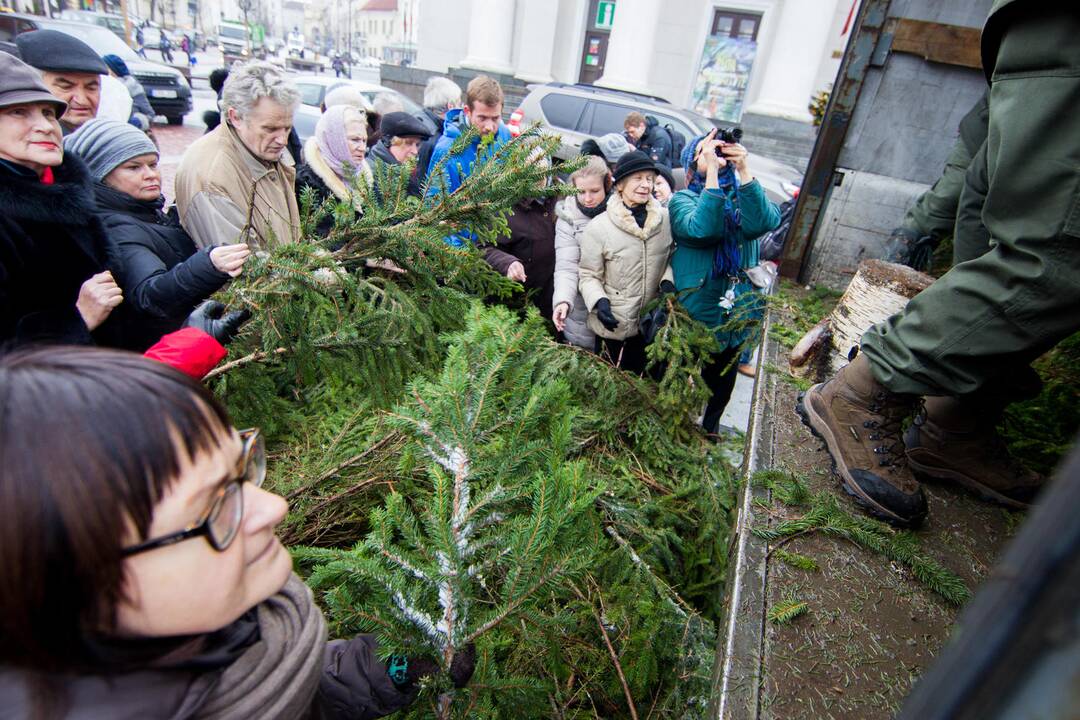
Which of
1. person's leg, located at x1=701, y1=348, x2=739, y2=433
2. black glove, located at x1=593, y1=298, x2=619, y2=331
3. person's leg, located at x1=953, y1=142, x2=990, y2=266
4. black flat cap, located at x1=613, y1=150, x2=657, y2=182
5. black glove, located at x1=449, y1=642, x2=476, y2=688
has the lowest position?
person's leg, located at x1=701, y1=348, x2=739, y2=433

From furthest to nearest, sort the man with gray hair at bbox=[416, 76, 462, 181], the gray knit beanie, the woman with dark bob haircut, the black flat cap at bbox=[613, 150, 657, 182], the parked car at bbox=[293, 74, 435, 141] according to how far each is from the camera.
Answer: the parked car at bbox=[293, 74, 435, 141], the man with gray hair at bbox=[416, 76, 462, 181], the black flat cap at bbox=[613, 150, 657, 182], the gray knit beanie, the woman with dark bob haircut

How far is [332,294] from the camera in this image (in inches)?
80.7

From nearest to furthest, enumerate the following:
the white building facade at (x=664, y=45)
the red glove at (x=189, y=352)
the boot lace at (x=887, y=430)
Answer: the red glove at (x=189, y=352) → the boot lace at (x=887, y=430) → the white building facade at (x=664, y=45)

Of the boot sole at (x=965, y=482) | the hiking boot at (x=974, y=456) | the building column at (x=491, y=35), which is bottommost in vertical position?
the boot sole at (x=965, y=482)

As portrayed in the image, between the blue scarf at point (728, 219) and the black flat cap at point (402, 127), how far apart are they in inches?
83.5

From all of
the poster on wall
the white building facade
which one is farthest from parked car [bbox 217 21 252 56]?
the poster on wall

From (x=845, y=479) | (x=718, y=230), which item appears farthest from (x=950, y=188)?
(x=845, y=479)

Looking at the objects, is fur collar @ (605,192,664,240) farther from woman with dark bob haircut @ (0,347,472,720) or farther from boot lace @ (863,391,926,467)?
woman with dark bob haircut @ (0,347,472,720)

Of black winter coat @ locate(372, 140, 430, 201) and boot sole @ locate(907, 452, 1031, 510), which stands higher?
black winter coat @ locate(372, 140, 430, 201)

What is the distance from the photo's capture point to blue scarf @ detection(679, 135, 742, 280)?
3.31 metres

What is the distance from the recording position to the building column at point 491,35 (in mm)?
18250

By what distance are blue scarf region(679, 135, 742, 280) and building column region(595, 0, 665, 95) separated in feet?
48.2

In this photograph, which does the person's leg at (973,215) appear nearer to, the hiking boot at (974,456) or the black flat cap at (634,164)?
the hiking boot at (974,456)

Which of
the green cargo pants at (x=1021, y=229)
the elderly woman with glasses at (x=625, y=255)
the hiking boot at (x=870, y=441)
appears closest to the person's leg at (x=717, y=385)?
the elderly woman with glasses at (x=625, y=255)
